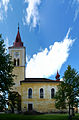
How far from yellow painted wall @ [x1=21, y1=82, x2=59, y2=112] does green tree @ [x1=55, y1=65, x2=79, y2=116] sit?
1580 cm

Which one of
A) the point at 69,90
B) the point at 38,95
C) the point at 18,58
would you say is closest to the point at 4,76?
the point at 69,90

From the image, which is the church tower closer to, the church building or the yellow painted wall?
the church building

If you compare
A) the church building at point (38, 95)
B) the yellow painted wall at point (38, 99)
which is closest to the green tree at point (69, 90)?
the church building at point (38, 95)

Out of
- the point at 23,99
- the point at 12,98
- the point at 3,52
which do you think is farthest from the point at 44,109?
the point at 3,52

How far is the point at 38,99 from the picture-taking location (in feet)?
119

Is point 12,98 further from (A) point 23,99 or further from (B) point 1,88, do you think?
(A) point 23,99

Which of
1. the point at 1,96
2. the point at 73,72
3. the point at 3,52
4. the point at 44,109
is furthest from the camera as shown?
the point at 44,109

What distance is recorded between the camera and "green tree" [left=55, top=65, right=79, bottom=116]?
813 inches

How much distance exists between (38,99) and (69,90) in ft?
58.2

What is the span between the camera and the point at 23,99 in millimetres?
36219

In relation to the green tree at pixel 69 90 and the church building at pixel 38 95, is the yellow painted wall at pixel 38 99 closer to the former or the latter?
the church building at pixel 38 95

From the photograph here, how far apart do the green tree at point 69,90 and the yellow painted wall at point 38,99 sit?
15.8 metres

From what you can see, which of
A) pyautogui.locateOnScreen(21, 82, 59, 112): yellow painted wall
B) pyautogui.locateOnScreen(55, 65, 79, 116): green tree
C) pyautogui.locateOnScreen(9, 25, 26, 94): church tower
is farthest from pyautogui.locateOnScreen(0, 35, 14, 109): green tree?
pyautogui.locateOnScreen(9, 25, 26, 94): church tower

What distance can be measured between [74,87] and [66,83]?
1.38 meters
